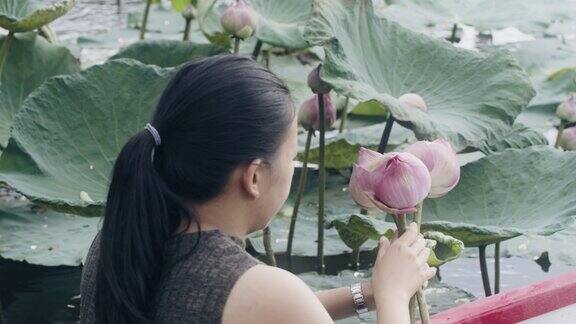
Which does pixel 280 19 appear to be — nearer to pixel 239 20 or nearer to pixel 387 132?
pixel 239 20

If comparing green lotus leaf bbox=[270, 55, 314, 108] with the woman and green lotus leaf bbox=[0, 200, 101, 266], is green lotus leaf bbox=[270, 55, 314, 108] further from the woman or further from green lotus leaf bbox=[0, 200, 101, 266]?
the woman

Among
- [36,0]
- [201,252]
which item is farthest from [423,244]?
[36,0]

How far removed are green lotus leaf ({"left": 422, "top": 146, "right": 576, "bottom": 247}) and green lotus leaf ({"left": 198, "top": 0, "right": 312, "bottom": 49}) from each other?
24.4 inches

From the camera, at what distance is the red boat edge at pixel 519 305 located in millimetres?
1947

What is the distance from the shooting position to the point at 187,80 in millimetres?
1375

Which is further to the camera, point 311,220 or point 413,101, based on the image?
point 311,220

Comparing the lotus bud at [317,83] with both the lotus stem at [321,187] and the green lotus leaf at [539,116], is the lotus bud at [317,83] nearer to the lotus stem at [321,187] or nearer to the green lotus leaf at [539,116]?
the lotus stem at [321,187]

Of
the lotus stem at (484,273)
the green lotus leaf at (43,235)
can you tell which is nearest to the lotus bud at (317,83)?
the lotus stem at (484,273)

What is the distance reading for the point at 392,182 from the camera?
4.39ft

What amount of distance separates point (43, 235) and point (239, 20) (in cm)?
61

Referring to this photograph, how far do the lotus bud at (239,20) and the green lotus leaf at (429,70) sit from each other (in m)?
0.27

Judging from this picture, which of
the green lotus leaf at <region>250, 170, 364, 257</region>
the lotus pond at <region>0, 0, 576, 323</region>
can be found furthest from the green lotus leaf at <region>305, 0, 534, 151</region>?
the green lotus leaf at <region>250, 170, 364, 257</region>

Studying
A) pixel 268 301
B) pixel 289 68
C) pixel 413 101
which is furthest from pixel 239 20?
pixel 268 301

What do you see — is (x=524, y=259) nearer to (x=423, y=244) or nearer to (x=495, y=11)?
(x=495, y=11)
